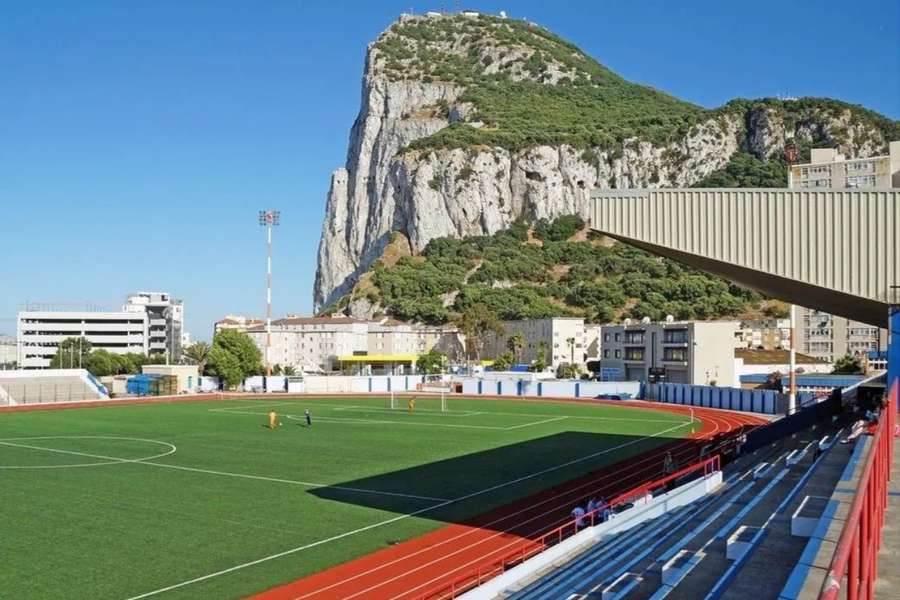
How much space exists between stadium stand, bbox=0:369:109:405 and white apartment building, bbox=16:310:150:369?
6531cm

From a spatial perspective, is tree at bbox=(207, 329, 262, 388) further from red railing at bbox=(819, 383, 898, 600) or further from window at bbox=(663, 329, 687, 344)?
red railing at bbox=(819, 383, 898, 600)

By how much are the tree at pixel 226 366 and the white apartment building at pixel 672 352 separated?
35.6 m

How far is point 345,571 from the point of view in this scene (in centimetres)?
1744

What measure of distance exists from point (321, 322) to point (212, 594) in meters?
103

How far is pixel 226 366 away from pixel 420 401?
22.0 metres

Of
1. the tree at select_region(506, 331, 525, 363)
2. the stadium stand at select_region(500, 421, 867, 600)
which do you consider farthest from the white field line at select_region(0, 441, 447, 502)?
the tree at select_region(506, 331, 525, 363)

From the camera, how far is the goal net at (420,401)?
58.6 m

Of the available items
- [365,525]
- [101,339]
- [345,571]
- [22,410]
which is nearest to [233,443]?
[365,525]

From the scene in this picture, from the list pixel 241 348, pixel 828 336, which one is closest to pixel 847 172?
pixel 828 336

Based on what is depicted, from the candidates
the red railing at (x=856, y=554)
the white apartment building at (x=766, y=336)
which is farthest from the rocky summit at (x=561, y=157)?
the red railing at (x=856, y=554)

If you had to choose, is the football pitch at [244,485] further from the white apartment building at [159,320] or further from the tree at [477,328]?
the white apartment building at [159,320]

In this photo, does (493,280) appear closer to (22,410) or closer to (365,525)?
(22,410)

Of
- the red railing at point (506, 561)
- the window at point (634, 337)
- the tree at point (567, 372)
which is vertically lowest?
the red railing at point (506, 561)

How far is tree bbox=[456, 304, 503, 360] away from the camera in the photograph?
113 metres
